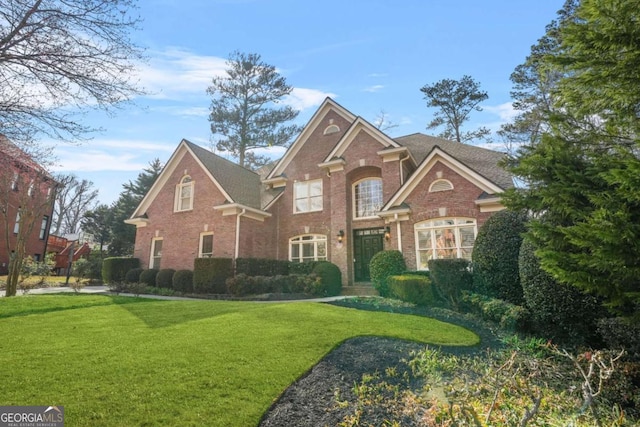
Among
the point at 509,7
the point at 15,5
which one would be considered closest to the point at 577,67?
the point at 509,7

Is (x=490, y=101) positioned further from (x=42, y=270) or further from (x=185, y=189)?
A: (x=42, y=270)

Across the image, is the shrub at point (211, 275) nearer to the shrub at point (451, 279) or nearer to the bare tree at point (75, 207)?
the shrub at point (451, 279)

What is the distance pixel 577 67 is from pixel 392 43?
6319 mm

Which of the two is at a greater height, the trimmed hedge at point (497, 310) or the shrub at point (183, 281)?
the shrub at point (183, 281)

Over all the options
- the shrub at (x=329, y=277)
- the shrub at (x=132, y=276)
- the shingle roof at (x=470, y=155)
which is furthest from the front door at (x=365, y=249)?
the shrub at (x=132, y=276)

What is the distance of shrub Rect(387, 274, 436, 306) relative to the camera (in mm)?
9828

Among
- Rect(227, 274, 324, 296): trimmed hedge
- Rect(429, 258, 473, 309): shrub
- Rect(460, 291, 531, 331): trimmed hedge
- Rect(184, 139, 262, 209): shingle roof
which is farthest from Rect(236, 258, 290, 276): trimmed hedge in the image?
Rect(460, 291, 531, 331): trimmed hedge

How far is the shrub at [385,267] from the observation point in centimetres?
1243

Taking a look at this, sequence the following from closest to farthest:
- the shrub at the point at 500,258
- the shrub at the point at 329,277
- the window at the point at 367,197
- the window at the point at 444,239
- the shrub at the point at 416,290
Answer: the shrub at the point at 500,258
the shrub at the point at 416,290
the window at the point at 444,239
the shrub at the point at 329,277
the window at the point at 367,197

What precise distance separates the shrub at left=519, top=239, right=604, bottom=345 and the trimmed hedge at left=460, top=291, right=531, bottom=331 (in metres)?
0.22

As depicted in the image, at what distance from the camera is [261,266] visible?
15.4 metres

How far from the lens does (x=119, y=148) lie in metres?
8.56

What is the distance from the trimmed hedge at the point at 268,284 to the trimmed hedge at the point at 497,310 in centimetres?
627

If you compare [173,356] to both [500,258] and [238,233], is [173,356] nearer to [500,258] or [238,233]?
[500,258]
